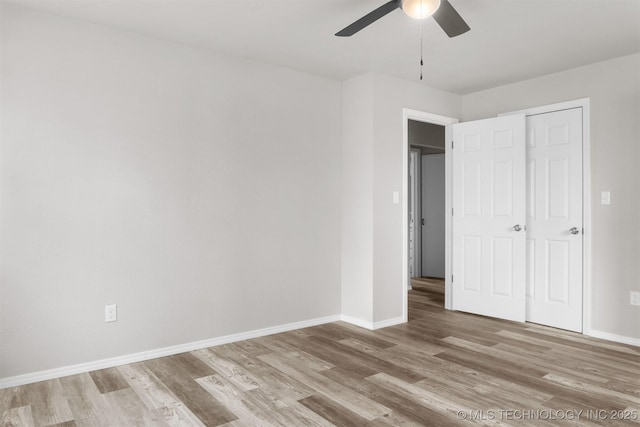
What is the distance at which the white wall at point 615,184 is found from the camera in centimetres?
375

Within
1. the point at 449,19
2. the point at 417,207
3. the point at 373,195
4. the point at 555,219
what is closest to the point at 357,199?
the point at 373,195

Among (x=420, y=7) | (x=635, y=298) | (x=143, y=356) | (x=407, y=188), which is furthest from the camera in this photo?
(x=407, y=188)

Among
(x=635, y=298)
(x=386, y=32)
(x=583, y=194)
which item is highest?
Answer: (x=386, y=32)

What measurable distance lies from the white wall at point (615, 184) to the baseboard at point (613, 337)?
0.03 m

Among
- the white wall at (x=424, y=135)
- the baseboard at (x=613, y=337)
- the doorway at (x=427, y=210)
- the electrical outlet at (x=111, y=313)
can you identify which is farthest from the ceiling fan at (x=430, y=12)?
the doorway at (x=427, y=210)

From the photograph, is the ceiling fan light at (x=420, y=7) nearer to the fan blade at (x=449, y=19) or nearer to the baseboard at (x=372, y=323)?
the fan blade at (x=449, y=19)

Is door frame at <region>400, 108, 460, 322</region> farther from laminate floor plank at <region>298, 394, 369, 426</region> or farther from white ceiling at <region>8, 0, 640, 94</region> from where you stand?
laminate floor plank at <region>298, 394, 369, 426</region>

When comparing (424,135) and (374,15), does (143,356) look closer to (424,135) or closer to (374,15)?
(374,15)

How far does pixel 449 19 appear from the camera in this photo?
7.90 ft

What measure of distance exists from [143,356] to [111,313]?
42cm

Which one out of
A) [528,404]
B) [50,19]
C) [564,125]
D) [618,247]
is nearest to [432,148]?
[564,125]

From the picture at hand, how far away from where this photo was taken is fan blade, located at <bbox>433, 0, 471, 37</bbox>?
7.55 feet

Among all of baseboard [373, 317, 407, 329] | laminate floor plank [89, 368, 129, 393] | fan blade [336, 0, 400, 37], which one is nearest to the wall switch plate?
baseboard [373, 317, 407, 329]

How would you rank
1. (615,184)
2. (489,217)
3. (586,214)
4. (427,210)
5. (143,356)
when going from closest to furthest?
(143,356), (615,184), (586,214), (489,217), (427,210)
